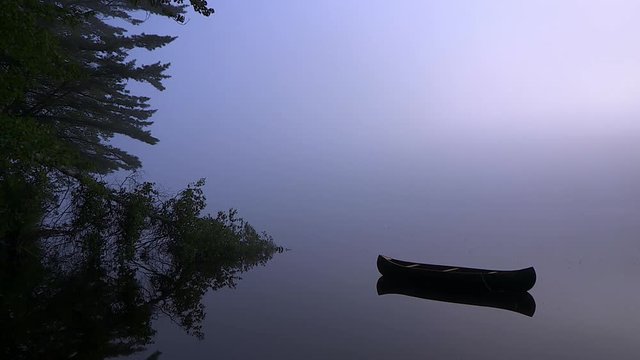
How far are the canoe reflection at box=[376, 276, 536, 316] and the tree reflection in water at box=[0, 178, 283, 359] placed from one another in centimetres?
923

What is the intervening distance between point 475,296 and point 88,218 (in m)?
18.4

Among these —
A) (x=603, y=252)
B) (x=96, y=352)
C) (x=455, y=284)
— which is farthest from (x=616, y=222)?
(x=96, y=352)

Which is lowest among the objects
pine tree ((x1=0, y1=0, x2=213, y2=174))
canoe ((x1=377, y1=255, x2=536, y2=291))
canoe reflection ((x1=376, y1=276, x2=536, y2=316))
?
canoe reflection ((x1=376, y1=276, x2=536, y2=316))

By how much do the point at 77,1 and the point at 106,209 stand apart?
10.3 meters

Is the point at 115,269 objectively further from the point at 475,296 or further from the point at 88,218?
the point at 475,296

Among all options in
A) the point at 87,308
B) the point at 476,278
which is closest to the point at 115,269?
the point at 87,308

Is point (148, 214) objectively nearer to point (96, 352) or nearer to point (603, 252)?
point (96, 352)

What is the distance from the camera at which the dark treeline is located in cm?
1364

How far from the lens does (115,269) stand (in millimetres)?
24891

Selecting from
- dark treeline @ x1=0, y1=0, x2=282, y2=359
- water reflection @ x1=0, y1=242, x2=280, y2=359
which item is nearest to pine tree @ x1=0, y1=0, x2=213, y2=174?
dark treeline @ x1=0, y1=0, x2=282, y2=359

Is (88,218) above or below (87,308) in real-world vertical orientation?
above

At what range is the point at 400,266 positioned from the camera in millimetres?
25125

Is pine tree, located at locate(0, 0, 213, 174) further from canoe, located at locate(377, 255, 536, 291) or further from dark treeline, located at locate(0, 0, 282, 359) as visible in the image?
canoe, located at locate(377, 255, 536, 291)

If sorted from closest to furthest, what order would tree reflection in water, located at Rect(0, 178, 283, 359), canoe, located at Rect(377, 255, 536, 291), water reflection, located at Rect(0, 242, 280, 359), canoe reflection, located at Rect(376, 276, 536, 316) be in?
water reflection, located at Rect(0, 242, 280, 359)
tree reflection in water, located at Rect(0, 178, 283, 359)
canoe reflection, located at Rect(376, 276, 536, 316)
canoe, located at Rect(377, 255, 536, 291)
